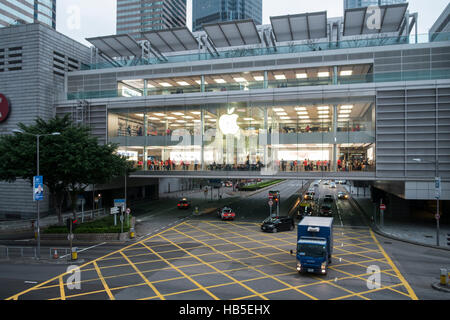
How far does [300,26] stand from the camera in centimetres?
4197

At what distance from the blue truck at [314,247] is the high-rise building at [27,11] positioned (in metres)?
89.5

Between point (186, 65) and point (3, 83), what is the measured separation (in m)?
24.9

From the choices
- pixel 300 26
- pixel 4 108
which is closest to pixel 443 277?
pixel 300 26

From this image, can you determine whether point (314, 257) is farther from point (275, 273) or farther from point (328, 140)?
point (328, 140)

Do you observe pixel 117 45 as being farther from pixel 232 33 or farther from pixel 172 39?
pixel 232 33

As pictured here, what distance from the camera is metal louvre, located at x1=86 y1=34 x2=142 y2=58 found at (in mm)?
46719

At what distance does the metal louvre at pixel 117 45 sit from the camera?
46.7 m

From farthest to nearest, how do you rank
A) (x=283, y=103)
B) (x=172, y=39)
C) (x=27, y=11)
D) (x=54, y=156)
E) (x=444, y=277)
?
(x=27, y=11), (x=172, y=39), (x=283, y=103), (x=54, y=156), (x=444, y=277)

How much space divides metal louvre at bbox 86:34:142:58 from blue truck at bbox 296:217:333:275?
3880 cm

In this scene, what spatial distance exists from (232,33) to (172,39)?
8.92 meters

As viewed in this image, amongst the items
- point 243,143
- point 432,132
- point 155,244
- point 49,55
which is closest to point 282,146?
point 243,143

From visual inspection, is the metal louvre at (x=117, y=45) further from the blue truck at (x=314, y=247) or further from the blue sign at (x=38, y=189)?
the blue truck at (x=314, y=247)

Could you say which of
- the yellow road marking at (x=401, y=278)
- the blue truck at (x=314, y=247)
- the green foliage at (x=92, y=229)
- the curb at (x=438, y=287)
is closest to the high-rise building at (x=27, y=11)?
the green foliage at (x=92, y=229)

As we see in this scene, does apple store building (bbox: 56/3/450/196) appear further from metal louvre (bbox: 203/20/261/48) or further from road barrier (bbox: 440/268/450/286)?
road barrier (bbox: 440/268/450/286)
